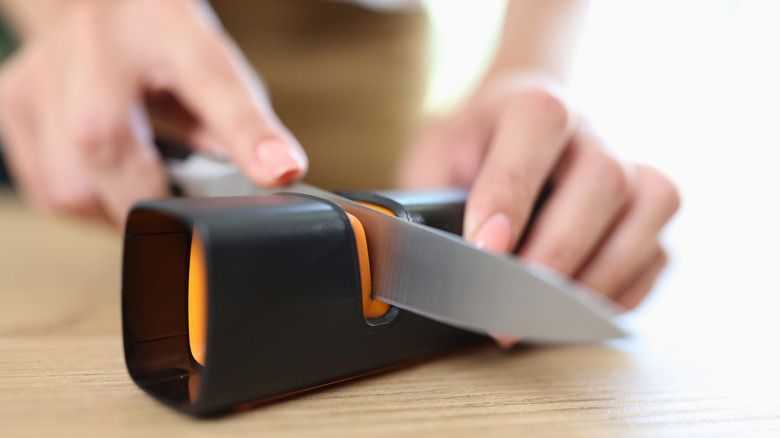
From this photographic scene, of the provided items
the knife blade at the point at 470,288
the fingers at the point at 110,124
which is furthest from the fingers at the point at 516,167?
the fingers at the point at 110,124

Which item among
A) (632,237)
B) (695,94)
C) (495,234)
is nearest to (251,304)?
(495,234)

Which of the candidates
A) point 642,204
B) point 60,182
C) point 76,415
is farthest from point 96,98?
point 642,204

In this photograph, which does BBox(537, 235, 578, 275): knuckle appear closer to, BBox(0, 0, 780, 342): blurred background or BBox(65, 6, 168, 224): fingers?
BBox(65, 6, 168, 224): fingers

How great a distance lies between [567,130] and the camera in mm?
659

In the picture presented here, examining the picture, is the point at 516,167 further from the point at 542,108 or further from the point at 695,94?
the point at 695,94

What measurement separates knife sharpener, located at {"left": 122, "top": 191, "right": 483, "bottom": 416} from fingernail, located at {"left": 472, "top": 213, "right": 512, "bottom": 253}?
71mm

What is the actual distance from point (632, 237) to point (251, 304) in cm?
50

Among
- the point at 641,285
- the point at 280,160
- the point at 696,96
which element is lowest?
the point at 696,96

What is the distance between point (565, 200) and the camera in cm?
63

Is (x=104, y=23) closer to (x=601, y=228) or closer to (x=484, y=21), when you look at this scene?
(x=601, y=228)

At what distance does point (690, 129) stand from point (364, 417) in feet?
9.05

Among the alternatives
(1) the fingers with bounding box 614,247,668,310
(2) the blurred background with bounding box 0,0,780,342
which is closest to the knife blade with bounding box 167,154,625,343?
(1) the fingers with bounding box 614,247,668,310

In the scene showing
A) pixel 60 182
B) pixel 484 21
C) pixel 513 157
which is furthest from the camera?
pixel 484 21

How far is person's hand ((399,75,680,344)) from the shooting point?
569 mm
